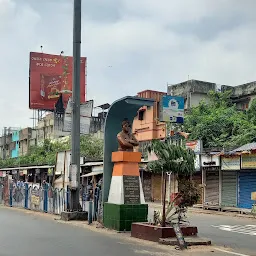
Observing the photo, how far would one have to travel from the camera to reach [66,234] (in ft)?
43.6

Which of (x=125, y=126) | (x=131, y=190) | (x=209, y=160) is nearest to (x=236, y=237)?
(x=131, y=190)

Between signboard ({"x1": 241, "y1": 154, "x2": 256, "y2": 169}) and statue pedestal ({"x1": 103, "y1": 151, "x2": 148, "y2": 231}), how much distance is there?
12.1 meters

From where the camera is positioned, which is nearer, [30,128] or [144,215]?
[144,215]

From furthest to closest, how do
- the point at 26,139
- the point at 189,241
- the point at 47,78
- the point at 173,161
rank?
1. the point at 26,139
2. the point at 47,78
3. the point at 173,161
4. the point at 189,241

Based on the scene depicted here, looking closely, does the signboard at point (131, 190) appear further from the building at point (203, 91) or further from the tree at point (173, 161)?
the building at point (203, 91)

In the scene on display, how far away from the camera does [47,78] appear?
55562 millimetres

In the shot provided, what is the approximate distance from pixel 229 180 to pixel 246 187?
5.79ft

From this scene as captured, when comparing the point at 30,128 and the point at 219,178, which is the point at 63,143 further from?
the point at 219,178

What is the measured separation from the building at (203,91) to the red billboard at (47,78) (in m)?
13.6

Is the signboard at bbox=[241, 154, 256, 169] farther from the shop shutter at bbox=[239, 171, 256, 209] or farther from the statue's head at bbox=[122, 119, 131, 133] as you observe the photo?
the statue's head at bbox=[122, 119, 131, 133]

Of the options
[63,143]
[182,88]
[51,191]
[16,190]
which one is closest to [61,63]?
[63,143]

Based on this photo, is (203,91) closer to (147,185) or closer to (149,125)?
(149,125)

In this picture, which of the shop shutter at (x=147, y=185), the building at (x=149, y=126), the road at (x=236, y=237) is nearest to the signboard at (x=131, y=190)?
the road at (x=236, y=237)

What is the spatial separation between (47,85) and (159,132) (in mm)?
18440
